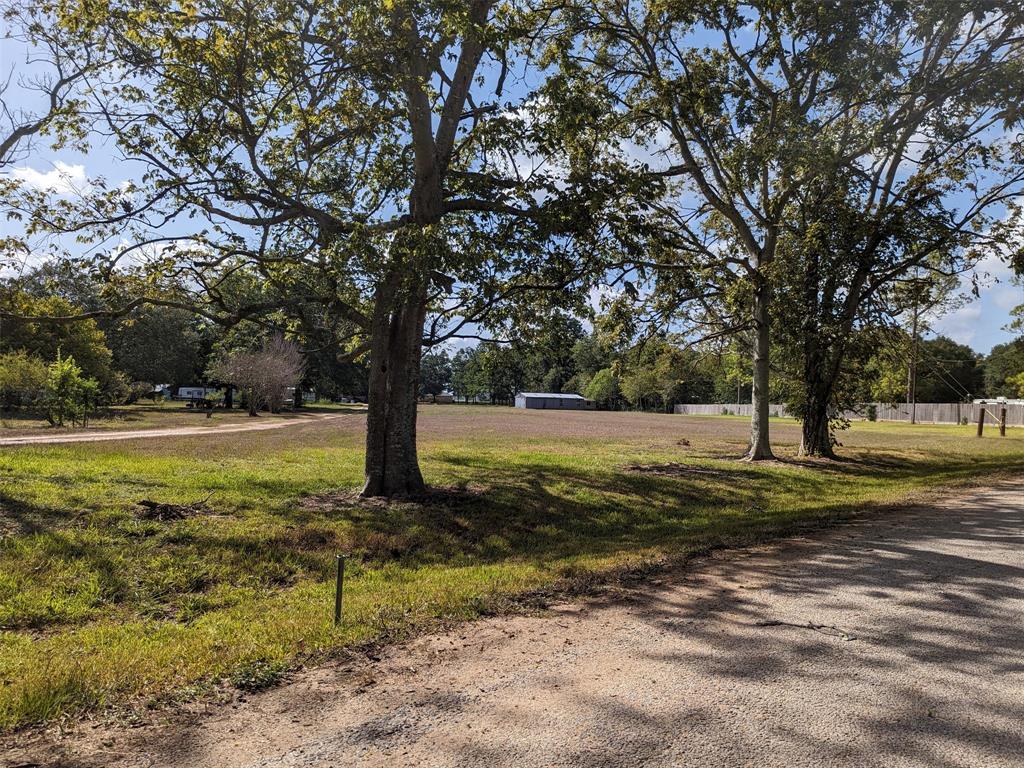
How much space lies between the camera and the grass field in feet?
14.4

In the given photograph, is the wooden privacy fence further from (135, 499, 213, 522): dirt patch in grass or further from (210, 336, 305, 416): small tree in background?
(135, 499, 213, 522): dirt patch in grass

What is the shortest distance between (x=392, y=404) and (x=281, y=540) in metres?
3.68

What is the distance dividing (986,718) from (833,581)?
2.64m

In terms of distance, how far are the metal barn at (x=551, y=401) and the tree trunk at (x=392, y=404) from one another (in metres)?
91.8

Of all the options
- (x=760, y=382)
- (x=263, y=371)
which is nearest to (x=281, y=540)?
(x=760, y=382)

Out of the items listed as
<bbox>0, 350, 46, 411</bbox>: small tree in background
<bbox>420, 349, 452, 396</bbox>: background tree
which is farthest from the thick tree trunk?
<bbox>420, 349, 452, 396</bbox>: background tree

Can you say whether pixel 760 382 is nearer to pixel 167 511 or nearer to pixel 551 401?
pixel 167 511

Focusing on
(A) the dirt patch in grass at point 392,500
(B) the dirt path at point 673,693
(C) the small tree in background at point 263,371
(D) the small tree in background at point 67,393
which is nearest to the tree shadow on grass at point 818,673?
(B) the dirt path at point 673,693

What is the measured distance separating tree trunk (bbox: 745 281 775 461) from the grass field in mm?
1482

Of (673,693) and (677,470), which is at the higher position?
(673,693)

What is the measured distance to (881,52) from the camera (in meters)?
11.7

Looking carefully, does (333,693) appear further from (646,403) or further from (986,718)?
(646,403)

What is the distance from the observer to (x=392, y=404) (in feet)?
37.7

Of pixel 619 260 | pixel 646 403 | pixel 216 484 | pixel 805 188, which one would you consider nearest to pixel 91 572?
pixel 216 484
